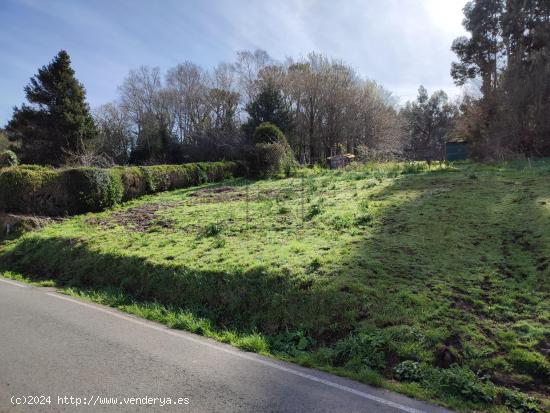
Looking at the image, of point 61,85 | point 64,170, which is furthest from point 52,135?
point 64,170

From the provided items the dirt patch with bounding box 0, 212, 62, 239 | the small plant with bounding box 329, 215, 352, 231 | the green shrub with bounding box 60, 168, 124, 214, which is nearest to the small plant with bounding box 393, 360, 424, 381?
the small plant with bounding box 329, 215, 352, 231

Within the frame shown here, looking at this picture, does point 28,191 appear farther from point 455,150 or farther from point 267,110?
point 455,150

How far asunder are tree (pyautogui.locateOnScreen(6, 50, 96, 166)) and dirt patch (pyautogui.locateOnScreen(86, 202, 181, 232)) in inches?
852

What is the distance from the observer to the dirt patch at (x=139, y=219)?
12.4 meters

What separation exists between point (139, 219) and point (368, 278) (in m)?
9.59

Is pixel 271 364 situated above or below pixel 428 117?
below

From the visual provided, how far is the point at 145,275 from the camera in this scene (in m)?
8.32

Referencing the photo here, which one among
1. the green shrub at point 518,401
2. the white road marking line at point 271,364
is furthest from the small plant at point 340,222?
the green shrub at point 518,401

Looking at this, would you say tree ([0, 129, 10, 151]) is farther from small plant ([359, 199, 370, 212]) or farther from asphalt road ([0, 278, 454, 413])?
asphalt road ([0, 278, 454, 413])

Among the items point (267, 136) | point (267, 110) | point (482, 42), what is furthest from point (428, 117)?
point (267, 136)

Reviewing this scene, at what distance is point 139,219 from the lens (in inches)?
542

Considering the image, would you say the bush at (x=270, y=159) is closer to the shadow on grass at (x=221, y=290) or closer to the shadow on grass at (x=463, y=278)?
the shadow on grass at (x=463, y=278)

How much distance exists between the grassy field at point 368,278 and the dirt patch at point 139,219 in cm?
23

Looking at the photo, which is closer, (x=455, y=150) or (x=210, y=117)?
(x=455, y=150)
